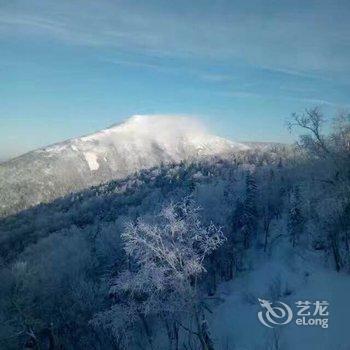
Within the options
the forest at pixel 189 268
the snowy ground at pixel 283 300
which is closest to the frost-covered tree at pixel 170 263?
the forest at pixel 189 268

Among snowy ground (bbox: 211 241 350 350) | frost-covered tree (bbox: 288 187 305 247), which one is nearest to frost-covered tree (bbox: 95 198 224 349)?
snowy ground (bbox: 211 241 350 350)

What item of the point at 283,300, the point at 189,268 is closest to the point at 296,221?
the point at 283,300

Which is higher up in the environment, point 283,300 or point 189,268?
point 189,268

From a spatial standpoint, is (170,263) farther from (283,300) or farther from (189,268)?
(283,300)

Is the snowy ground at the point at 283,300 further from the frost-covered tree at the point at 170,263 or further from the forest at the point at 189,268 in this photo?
the frost-covered tree at the point at 170,263

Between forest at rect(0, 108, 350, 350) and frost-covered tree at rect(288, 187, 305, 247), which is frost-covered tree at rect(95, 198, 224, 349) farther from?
frost-covered tree at rect(288, 187, 305, 247)

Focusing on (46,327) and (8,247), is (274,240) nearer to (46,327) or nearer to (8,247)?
(46,327)

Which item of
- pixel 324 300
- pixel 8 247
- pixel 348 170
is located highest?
pixel 348 170

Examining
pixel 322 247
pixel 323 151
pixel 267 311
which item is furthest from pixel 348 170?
pixel 267 311
